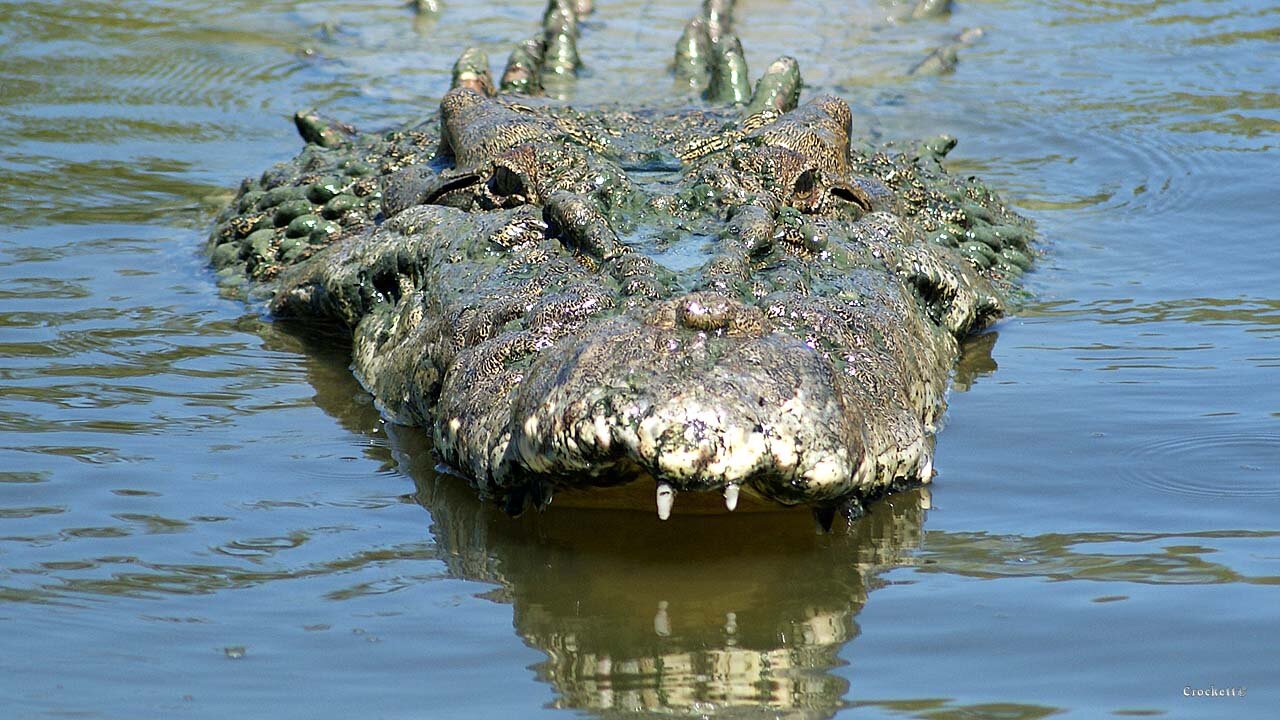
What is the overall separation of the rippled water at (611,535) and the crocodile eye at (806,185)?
2.48ft

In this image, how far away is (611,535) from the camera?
3588 millimetres

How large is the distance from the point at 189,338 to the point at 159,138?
3.55 metres

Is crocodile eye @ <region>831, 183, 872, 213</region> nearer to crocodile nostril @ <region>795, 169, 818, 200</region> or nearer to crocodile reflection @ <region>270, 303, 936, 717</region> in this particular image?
crocodile nostril @ <region>795, 169, 818, 200</region>

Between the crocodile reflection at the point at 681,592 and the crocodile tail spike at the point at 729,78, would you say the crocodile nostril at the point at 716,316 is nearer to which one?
the crocodile reflection at the point at 681,592

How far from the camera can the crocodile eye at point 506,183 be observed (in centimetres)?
494

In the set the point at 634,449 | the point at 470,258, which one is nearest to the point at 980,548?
the point at 634,449

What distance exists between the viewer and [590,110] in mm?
6203

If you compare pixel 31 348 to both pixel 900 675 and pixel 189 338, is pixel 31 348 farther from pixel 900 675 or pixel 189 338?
pixel 900 675

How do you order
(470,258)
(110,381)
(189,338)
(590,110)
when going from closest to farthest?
(470,258) → (110,381) → (189,338) → (590,110)

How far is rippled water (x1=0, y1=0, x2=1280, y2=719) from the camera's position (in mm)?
2889

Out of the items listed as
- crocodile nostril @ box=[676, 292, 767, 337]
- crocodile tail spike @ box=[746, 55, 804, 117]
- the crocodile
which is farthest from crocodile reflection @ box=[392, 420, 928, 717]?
crocodile tail spike @ box=[746, 55, 804, 117]

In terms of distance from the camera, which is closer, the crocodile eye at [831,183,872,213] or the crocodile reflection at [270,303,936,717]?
the crocodile reflection at [270,303,936,717]

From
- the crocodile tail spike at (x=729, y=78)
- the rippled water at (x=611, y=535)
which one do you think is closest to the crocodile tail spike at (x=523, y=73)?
the crocodile tail spike at (x=729, y=78)

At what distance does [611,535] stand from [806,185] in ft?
6.11
